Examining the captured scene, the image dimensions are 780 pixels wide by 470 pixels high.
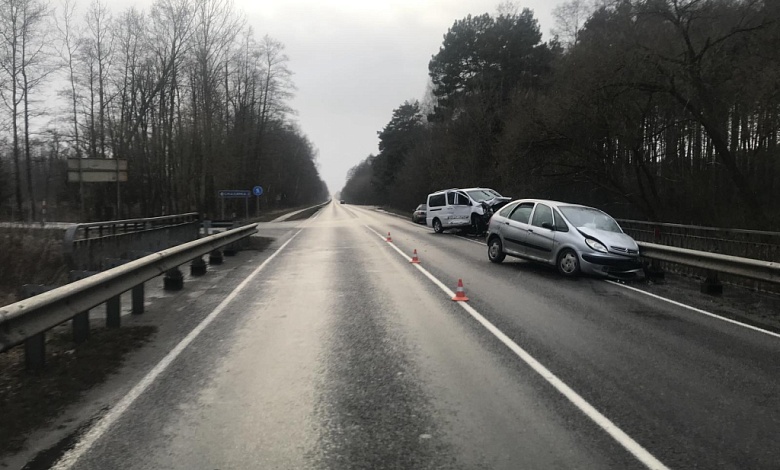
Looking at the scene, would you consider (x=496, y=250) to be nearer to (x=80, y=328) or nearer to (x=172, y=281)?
(x=172, y=281)

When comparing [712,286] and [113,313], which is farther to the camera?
[712,286]

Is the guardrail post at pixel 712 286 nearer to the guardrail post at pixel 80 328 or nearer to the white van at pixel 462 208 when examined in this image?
the guardrail post at pixel 80 328

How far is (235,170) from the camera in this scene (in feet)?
182

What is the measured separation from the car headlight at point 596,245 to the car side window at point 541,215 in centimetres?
126

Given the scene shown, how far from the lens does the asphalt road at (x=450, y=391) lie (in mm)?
3994

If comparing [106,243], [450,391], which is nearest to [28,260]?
[106,243]

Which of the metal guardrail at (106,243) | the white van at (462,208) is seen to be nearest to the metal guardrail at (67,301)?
the metal guardrail at (106,243)

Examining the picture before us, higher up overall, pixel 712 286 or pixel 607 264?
pixel 607 264

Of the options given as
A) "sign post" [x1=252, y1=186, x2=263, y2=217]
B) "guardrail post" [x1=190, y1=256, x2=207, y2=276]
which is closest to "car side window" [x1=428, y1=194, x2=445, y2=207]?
"guardrail post" [x1=190, y1=256, x2=207, y2=276]

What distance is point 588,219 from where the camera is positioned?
13.7m

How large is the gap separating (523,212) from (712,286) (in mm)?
4866

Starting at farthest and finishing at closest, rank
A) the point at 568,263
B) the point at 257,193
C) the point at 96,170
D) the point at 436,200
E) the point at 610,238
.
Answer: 1. the point at 257,193
2. the point at 436,200
3. the point at 96,170
4. the point at 568,263
5. the point at 610,238

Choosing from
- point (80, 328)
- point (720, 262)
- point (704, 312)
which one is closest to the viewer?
point (80, 328)

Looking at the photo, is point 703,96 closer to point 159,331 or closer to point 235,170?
point 159,331
